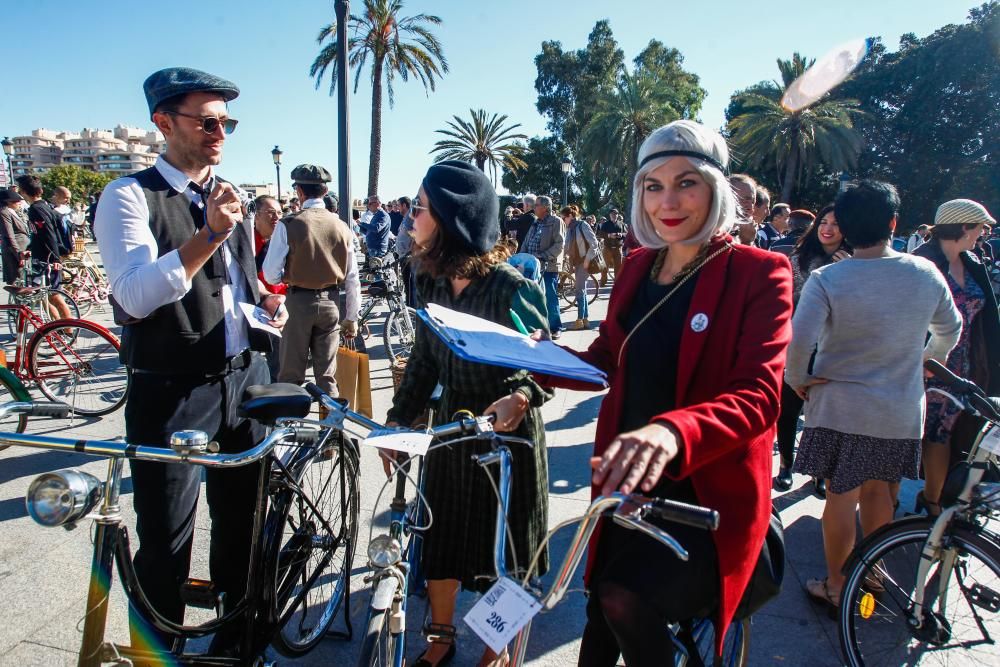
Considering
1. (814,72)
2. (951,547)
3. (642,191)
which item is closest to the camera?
(642,191)

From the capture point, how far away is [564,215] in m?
11.5

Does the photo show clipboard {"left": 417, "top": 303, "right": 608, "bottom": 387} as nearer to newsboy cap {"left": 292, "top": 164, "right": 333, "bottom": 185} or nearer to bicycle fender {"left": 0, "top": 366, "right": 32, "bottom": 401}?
bicycle fender {"left": 0, "top": 366, "right": 32, "bottom": 401}

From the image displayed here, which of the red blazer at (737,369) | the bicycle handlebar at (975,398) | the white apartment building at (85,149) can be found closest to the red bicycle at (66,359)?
the red blazer at (737,369)

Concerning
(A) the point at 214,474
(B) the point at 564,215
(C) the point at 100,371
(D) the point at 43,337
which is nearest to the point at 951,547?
(A) the point at 214,474

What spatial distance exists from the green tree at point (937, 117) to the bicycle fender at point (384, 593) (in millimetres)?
41620

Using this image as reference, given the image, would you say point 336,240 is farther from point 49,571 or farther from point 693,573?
point 693,573

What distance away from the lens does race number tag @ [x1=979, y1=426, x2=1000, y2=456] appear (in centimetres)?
220

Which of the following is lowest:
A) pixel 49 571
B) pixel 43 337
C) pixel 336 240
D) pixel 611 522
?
pixel 49 571

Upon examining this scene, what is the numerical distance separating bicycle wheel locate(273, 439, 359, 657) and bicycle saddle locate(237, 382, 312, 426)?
1.58 feet

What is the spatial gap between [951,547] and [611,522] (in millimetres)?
1427

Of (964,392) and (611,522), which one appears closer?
(611,522)

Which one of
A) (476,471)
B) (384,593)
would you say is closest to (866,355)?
(476,471)

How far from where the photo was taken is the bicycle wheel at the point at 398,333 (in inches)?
301

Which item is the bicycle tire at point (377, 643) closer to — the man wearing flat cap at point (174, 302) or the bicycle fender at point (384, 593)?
the bicycle fender at point (384, 593)
